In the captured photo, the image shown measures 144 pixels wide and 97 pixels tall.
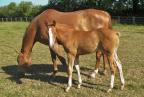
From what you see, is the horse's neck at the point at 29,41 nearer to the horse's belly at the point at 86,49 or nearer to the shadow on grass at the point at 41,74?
the shadow on grass at the point at 41,74

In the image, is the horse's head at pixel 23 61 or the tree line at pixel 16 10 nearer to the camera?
the horse's head at pixel 23 61

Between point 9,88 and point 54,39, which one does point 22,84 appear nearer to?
point 9,88

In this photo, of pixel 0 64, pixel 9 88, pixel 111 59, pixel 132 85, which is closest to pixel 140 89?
pixel 132 85

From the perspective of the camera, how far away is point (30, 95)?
29.8ft

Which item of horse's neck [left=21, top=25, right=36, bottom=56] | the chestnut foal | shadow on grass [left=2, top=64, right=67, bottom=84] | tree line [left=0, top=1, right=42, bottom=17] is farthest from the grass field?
tree line [left=0, top=1, right=42, bottom=17]

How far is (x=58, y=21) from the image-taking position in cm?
1139

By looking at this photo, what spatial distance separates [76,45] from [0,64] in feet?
18.6

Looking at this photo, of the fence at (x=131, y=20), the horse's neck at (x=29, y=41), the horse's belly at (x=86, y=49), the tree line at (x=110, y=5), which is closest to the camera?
the horse's belly at (x=86, y=49)

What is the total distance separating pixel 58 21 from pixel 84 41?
2.19m

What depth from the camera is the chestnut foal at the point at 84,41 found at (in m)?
9.07

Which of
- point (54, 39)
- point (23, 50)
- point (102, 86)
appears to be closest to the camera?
point (54, 39)

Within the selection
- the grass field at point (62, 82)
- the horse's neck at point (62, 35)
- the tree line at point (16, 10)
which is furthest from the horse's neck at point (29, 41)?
the tree line at point (16, 10)

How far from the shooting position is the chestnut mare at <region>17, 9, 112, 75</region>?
36.1ft

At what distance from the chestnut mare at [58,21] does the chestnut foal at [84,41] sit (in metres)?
1.53
